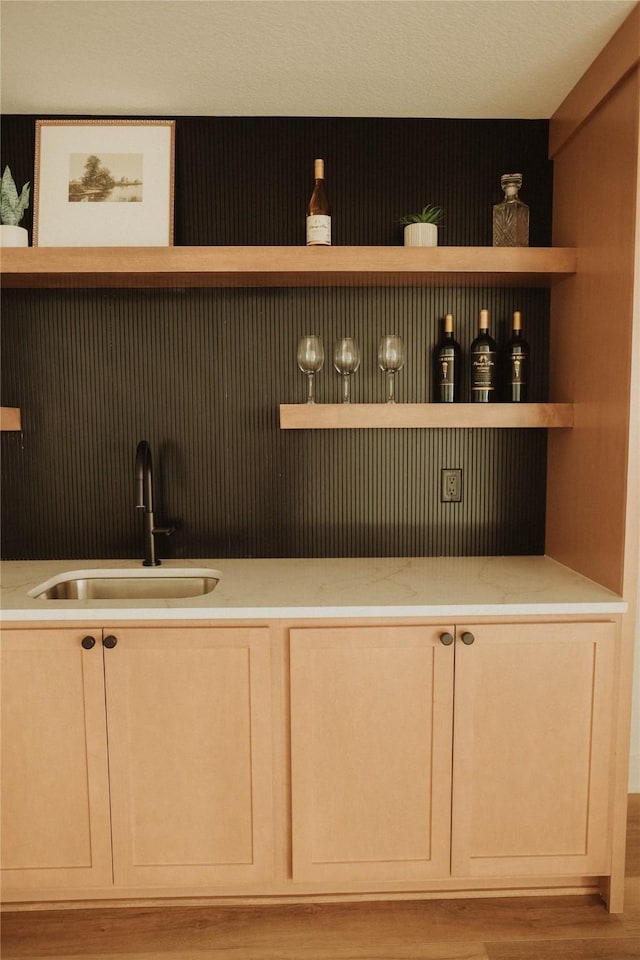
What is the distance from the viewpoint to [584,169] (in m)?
1.88

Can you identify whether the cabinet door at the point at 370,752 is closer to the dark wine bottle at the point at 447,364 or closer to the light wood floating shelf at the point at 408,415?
the light wood floating shelf at the point at 408,415

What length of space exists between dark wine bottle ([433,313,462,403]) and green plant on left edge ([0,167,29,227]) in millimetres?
1450

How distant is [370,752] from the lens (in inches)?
65.7

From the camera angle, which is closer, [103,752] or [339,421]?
[103,752]

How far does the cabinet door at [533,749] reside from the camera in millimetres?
1662

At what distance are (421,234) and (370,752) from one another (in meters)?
1.60

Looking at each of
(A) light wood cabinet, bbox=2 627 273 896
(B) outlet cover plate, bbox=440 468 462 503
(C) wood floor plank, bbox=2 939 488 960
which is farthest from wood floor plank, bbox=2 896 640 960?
(B) outlet cover plate, bbox=440 468 462 503

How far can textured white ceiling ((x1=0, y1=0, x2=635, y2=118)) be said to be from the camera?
1.56 metres

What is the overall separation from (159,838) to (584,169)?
235cm

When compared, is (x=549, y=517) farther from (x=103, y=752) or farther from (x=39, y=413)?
(x=39, y=413)

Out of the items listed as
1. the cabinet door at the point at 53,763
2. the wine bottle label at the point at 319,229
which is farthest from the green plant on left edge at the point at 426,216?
the cabinet door at the point at 53,763

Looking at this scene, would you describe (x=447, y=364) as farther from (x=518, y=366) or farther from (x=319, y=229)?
(x=319, y=229)

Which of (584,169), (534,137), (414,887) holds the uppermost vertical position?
(534,137)

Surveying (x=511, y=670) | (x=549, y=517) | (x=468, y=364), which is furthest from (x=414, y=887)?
(x=468, y=364)
